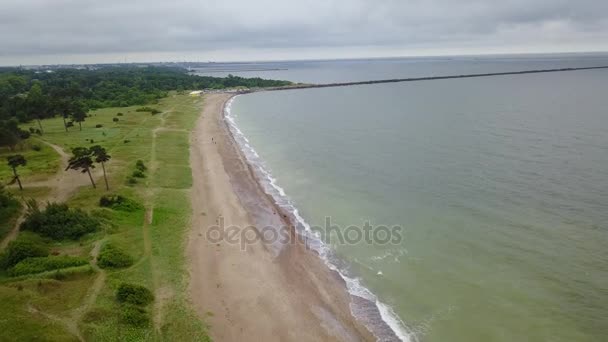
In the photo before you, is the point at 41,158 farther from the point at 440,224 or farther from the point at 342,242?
the point at 440,224

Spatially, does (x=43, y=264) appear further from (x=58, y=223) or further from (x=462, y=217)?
(x=462, y=217)

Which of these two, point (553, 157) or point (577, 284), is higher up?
point (553, 157)

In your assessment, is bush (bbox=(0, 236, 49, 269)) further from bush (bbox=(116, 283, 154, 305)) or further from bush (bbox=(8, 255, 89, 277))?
bush (bbox=(116, 283, 154, 305))

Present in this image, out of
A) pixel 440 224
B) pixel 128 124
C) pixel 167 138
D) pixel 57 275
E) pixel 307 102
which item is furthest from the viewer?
pixel 307 102

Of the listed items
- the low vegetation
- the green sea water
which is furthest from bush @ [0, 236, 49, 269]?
the green sea water

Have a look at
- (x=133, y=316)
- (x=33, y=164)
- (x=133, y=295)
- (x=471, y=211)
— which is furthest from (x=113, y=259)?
(x=33, y=164)

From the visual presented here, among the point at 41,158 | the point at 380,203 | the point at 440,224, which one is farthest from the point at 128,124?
the point at 440,224
